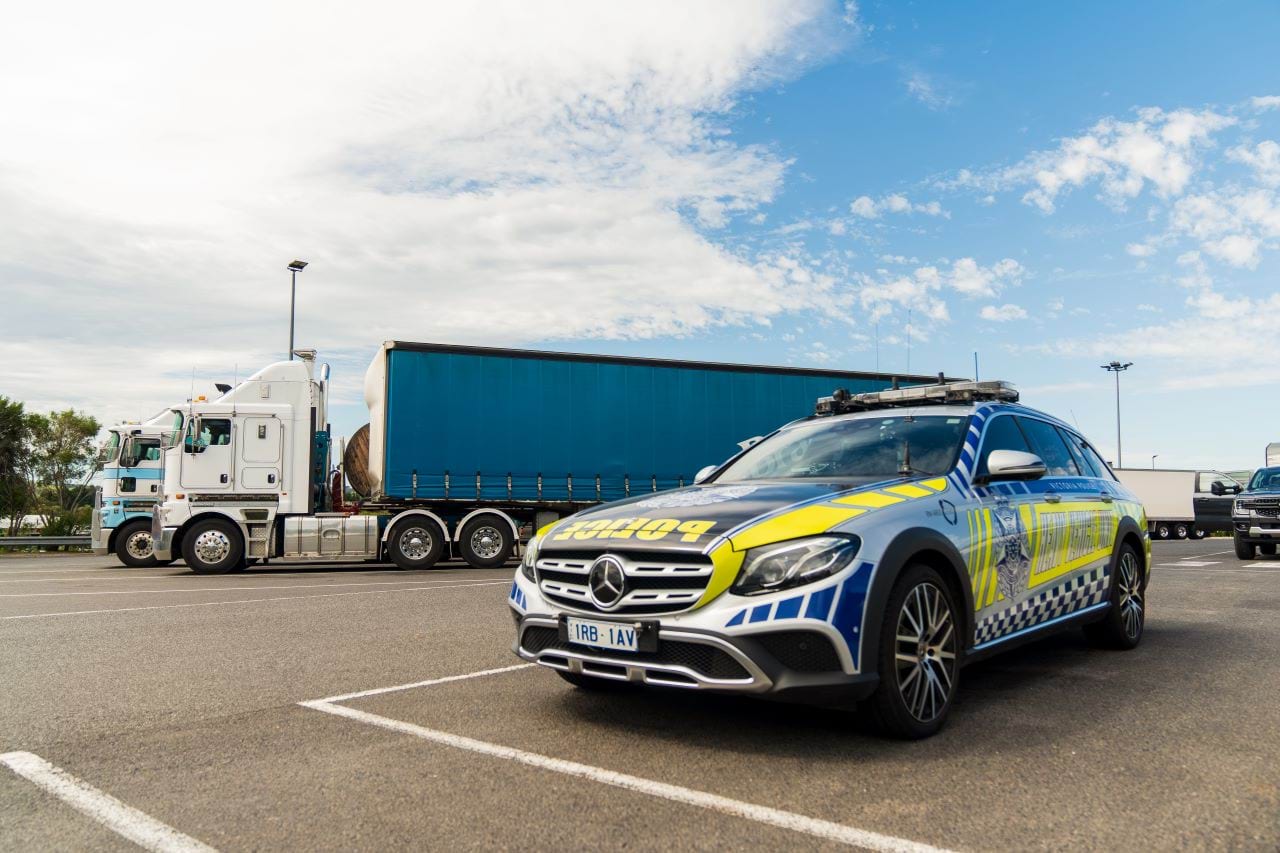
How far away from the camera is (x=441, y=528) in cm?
1678

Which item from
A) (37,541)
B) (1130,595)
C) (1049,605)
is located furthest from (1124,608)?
(37,541)

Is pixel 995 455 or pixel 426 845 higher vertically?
pixel 995 455

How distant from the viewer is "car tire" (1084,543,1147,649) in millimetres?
6488

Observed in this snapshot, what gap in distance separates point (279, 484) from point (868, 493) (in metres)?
13.8

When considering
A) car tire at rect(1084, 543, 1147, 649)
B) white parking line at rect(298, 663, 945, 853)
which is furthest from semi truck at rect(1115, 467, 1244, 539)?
white parking line at rect(298, 663, 945, 853)

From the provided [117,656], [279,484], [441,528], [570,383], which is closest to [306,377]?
[279,484]

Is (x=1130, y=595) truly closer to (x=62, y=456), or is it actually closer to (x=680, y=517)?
(x=680, y=517)

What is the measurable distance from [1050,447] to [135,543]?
1645cm

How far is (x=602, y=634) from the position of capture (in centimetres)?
409

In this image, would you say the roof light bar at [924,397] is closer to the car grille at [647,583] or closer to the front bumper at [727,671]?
the car grille at [647,583]

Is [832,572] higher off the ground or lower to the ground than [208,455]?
lower

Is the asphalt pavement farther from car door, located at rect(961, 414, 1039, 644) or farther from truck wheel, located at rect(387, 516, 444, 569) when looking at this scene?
truck wheel, located at rect(387, 516, 444, 569)

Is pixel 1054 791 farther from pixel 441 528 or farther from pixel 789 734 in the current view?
pixel 441 528

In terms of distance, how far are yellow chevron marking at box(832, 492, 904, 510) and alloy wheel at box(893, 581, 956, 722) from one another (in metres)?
0.39
